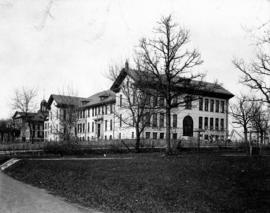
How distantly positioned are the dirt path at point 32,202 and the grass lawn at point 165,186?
63 centimetres

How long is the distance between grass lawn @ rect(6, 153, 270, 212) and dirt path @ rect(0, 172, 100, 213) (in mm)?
630

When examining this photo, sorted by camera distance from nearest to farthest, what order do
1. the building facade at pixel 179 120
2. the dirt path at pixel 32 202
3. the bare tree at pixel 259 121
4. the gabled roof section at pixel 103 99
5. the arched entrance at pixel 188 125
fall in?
the dirt path at pixel 32 202, the bare tree at pixel 259 121, the building facade at pixel 179 120, the arched entrance at pixel 188 125, the gabled roof section at pixel 103 99

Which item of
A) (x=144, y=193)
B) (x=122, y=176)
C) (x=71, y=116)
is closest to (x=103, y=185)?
(x=122, y=176)

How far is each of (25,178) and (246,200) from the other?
12.3 meters

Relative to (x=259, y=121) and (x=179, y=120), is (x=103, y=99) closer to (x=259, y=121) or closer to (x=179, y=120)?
(x=179, y=120)

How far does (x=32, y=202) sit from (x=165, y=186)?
15.2 ft

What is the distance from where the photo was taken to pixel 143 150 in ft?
110

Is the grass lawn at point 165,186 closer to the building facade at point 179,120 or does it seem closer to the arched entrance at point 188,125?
the building facade at point 179,120

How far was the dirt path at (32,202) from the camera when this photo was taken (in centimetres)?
1004

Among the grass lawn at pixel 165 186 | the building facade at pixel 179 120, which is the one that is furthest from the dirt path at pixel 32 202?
the building facade at pixel 179 120

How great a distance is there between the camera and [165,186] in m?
12.3

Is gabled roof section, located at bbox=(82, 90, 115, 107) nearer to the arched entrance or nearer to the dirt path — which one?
the arched entrance

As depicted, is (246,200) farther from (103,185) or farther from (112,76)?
(112,76)

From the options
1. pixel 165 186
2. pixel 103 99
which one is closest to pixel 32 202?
pixel 165 186
